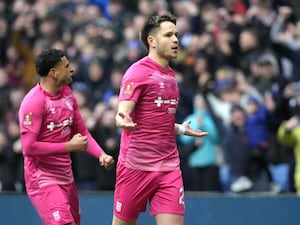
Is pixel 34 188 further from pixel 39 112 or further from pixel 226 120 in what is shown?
pixel 226 120

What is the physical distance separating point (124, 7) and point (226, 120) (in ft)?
14.6

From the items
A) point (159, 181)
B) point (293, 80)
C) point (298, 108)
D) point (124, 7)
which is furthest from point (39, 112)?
point (124, 7)

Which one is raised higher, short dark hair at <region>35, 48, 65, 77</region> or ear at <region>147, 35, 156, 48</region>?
ear at <region>147, 35, 156, 48</region>

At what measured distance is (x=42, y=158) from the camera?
10547mm

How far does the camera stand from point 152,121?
10.1 meters

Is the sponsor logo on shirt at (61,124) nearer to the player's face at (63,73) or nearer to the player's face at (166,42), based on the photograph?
the player's face at (63,73)

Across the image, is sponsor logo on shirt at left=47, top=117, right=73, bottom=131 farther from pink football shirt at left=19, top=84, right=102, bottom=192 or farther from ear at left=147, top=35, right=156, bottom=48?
ear at left=147, top=35, right=156, bottom=48

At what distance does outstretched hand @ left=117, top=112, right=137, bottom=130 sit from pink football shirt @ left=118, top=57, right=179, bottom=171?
45cm

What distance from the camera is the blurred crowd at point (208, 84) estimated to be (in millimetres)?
14422

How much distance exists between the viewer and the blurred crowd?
1442 cm

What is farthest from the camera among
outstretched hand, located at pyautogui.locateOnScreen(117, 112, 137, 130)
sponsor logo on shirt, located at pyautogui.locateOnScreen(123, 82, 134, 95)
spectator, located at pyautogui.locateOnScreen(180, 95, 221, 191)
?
spectator, located at pyautogui.locateOnScreen(180, 95, 221, 191)

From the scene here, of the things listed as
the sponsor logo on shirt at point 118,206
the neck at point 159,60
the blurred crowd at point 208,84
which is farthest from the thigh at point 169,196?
the blurred crowd at point 208,84

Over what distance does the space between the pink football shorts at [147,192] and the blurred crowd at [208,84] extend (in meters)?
3.61

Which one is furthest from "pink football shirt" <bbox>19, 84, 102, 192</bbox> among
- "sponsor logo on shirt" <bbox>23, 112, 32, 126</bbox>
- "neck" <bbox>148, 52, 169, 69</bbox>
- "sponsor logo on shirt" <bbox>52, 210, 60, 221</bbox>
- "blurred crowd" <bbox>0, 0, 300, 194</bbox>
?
"blurred crowd" <bbox>0, 0, 300, 194</bbox>
